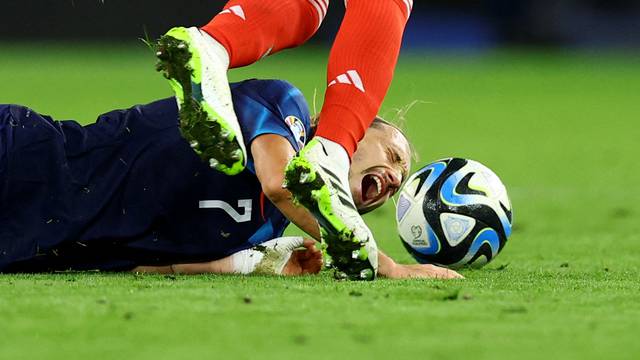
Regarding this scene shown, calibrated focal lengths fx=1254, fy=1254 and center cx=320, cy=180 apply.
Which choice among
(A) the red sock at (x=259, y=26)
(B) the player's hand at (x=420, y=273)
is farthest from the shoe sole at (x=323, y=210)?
(A) the red sock at (x=259, y=26)

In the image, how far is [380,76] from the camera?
3.93 meters

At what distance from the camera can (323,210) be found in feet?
11.7

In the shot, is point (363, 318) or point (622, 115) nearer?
point (363, 318)

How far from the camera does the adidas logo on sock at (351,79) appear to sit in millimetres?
3865

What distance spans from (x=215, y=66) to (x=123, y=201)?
790 mm

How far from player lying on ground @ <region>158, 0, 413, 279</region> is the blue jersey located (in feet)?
0.95

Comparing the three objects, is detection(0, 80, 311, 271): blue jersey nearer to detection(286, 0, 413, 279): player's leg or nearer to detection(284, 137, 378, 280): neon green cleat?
detection(286, 0, 413, 279): player's leg

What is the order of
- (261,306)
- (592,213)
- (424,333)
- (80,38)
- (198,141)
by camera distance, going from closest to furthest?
(424,333)
(261,306)
(198,141)
(592,213)
(80,38)

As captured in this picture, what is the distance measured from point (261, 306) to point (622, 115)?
10924 millimetres

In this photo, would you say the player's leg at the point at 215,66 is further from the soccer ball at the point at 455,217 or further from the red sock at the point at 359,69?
the soccer ball at the point at 455,217

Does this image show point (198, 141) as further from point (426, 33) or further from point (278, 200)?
point (426, 33)

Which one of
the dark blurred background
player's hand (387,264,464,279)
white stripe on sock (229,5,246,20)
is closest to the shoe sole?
player's hand (387,264,464,279)

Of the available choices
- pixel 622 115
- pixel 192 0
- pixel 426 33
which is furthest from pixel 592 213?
pixel 426 33

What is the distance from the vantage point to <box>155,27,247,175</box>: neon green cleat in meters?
3.54
